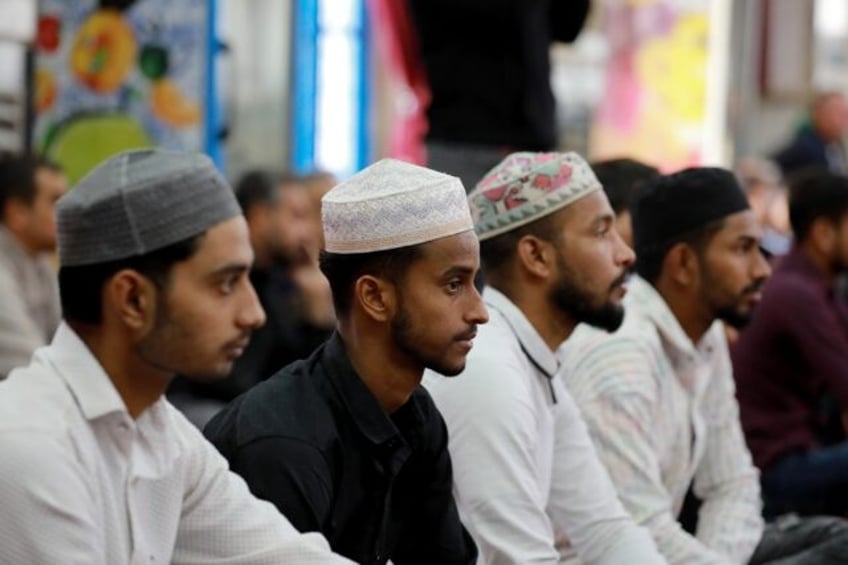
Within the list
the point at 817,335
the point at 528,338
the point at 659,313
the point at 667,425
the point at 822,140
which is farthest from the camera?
the point at 822,140

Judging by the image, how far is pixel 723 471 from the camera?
4930mm

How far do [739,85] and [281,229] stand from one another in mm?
7222

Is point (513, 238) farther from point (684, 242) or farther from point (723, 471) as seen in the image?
point (723, 471)

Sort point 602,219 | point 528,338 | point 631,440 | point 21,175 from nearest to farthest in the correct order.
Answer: point 528,338 < point 602,219 < point 631,440 < point 21,175

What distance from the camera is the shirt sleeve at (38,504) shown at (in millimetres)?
2654

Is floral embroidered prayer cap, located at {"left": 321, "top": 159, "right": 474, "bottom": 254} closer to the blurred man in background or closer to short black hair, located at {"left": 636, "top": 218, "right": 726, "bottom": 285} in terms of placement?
short black hair, located at {"left": 636, "top": 218, "right": 726, "bottom": 285}

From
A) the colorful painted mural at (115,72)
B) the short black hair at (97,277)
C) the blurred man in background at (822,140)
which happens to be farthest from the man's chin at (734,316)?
the blurred man in background at (822,140)

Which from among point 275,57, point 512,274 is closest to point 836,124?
point 275,57

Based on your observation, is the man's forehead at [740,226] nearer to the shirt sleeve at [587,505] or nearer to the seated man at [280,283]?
the shirt sleeve at [587,505]

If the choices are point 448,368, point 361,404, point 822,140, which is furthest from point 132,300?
point 822,140

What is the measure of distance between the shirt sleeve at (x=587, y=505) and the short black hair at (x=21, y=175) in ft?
10.9

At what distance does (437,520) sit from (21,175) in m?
3.79

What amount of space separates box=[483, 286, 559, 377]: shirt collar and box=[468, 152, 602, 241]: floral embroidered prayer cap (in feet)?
0.61

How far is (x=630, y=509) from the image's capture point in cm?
427
